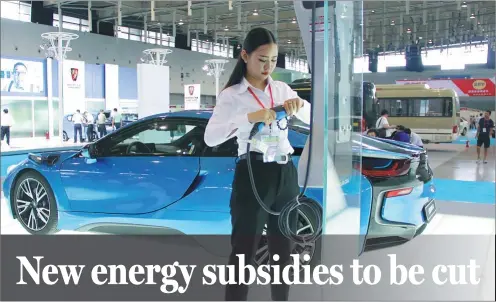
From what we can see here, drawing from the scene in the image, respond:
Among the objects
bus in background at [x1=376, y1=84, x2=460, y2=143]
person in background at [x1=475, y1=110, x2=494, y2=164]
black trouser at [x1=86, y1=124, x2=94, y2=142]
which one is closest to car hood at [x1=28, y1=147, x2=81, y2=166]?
person in background at [x1=475, y1=110, x2=494, y2=164]

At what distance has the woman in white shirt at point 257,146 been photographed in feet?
6.59

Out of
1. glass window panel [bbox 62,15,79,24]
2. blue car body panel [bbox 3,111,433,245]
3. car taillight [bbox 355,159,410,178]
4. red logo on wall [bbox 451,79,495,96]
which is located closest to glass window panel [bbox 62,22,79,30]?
glass window panel [bbox 62,15,79,24]

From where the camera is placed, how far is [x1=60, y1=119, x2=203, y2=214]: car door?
314cm

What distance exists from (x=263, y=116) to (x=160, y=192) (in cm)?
144

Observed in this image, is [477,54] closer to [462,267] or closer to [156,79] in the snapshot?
[156,79]

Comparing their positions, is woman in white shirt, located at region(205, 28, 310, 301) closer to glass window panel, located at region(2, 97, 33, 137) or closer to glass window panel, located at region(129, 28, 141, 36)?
glass window panel, located at region(2, 97, 33, 137)

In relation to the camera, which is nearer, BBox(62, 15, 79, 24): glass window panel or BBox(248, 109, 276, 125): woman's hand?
BBox(248, 109, 276, 125): woman's hand

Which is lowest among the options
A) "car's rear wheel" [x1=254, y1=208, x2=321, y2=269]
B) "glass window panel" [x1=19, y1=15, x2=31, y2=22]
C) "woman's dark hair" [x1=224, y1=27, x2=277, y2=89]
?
"car's rear wheel" [x1=254, y1=208, x2=321, y2=269]

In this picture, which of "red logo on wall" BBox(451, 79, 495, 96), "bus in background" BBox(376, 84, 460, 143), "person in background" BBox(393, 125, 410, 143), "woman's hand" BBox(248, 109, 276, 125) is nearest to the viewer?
"woman's hand" BBox(248, 109, 276, 125)

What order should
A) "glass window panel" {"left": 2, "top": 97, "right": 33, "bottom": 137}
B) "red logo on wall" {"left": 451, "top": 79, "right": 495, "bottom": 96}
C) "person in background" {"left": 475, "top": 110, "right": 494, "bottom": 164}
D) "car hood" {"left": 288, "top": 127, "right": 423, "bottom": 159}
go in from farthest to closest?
1. "red logo on wall" {"left": 451, "top": 79, "right": 495, "bottom": 96}
2. "glass window panel" {"left": 2, "top": 97, "right": 33, "bottom": 137}
3. "person in background" {"left": 475, "top": 110, "right": 494, "bottom": 164}
4. "car hood" {"left": 288, "top": 127, "right": 423, "bottom": 159}

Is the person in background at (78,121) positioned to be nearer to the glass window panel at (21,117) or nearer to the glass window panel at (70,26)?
the glass window panel at (21,117)

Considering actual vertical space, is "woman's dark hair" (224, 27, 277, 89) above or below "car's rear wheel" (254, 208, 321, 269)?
above

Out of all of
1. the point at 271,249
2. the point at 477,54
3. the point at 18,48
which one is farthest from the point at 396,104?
the point at 477,54

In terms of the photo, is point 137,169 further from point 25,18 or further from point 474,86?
point 474,86
